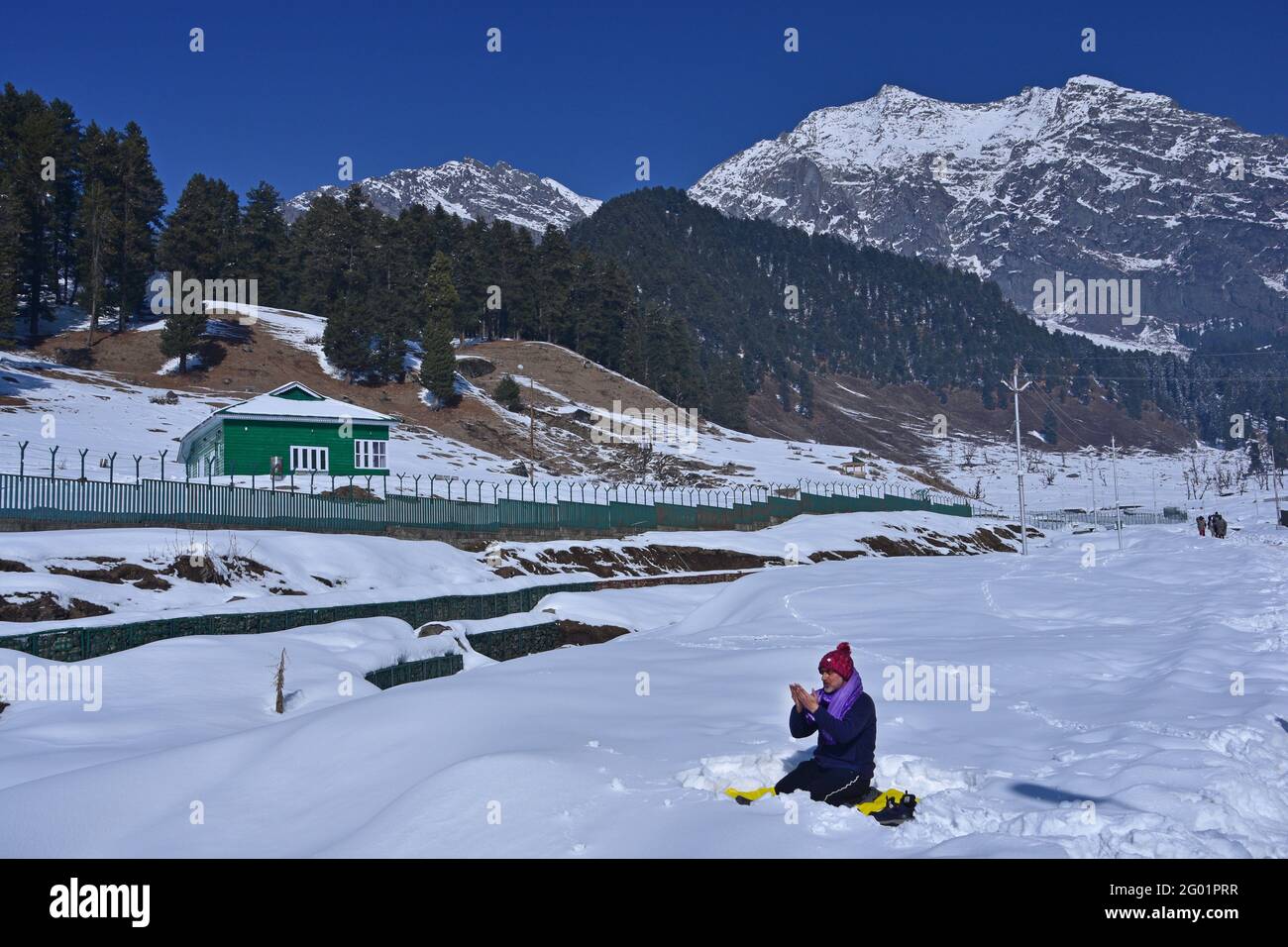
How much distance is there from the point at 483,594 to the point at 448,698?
44.0ft

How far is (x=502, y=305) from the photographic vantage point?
102938 mm

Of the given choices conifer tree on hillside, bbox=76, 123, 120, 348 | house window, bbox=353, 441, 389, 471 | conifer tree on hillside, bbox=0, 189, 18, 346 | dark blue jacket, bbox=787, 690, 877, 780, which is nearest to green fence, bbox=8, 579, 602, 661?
dark blue jacket, bbox=787, 690, 877, 780

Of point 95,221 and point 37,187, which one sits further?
point 95,221

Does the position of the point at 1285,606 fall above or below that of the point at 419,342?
below

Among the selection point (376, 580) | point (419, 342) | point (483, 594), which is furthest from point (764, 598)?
point (419, 342)

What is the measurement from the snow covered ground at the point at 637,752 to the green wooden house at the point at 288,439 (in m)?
31.8

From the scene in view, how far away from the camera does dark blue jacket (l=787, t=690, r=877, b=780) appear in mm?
7449

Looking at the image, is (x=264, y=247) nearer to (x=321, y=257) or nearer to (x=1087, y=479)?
(x=321, y=257)

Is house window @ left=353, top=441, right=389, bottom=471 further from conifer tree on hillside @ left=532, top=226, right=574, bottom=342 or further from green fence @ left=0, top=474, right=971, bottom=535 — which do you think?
conifer tree on hillside @ left=532, top=226, right=574, bottom=342

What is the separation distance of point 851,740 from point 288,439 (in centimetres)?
4536

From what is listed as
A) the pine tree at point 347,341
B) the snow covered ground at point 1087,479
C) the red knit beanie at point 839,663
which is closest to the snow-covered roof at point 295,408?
the pine tree at point 347,341

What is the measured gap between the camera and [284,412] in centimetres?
4816

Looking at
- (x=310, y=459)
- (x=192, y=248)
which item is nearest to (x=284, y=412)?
(x=310, y=459)

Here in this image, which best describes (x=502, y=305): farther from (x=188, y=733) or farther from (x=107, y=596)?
(x=188, y=733)
